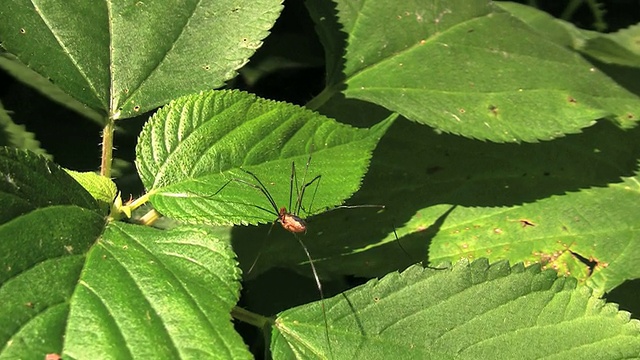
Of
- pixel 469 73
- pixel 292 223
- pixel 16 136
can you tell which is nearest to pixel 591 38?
pixel 469 73

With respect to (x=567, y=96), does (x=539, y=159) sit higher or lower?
lower

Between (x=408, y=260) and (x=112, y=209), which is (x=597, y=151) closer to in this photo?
(x=408, y=260)

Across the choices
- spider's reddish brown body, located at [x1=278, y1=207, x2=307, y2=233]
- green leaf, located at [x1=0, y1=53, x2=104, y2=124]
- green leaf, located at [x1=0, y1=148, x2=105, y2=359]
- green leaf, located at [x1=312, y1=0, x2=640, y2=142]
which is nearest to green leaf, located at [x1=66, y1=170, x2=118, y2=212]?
green leaf, located at [x1=0, y1=148, x2=105, y2=359]

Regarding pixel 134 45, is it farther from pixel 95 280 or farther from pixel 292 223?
pixel 95 280

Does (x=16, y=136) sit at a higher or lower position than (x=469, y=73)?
higher

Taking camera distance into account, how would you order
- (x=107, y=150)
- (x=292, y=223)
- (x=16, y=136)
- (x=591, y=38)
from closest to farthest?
(x=107, y=150)
(x=292, y=223)
(x=16, y=136)
(x=591, y=38)

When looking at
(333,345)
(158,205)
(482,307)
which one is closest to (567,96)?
(482,307)
